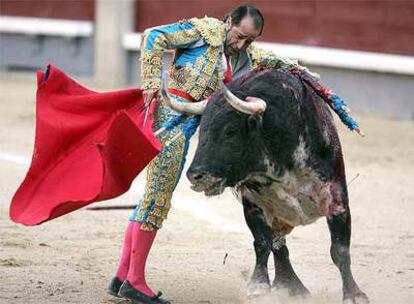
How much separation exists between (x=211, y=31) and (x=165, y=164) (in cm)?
49

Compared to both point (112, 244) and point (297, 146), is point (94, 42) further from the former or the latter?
point (297, 146)

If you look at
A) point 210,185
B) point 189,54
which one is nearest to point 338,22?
point 189,54

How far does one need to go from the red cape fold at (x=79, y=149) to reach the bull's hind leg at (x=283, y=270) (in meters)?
0.69

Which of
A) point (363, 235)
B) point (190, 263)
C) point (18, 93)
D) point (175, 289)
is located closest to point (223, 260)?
point (190, 263)

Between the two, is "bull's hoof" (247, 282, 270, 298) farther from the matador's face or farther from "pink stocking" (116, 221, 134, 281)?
the matador's face

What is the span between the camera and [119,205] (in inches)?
252

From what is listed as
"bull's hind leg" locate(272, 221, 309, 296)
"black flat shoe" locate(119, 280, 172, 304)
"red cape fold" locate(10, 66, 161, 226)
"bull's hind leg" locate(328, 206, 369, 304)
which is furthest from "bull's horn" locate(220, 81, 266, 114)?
"black flat shoe" locate(119, 280, 172, 304)

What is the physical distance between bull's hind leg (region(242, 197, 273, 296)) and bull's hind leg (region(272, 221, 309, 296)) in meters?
0.11

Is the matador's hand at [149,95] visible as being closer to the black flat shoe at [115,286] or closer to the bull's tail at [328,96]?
the bull's tail at [328,96]

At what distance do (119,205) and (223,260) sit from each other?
142 cm

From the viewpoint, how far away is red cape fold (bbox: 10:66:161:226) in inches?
159

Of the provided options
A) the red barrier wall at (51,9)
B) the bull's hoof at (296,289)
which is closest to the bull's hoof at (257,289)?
the bull's hoof at (296,289)

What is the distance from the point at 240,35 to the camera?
4180 millimetres

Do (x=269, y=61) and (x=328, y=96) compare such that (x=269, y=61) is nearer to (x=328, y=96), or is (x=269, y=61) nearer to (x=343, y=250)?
(x=328, y=96)
